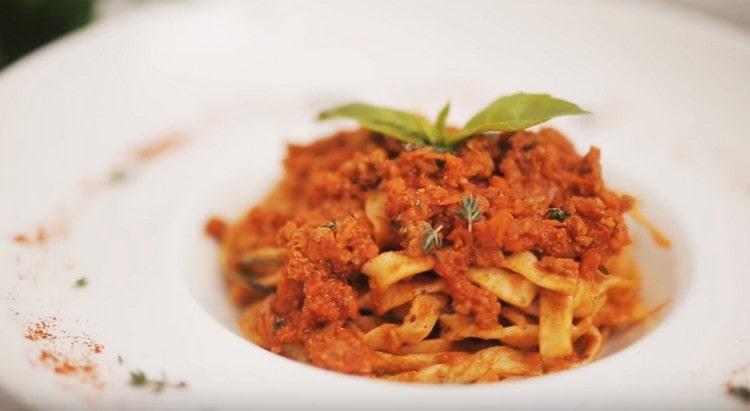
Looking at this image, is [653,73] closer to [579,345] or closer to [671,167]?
[671,167]

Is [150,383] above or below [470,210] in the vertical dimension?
below

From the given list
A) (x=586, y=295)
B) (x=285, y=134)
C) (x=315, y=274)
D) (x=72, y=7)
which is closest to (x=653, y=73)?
(x=586, y=295)

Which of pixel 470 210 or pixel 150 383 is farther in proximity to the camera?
pixel 470 210

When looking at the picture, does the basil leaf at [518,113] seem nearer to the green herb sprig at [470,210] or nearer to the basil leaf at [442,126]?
the basil leaf at [442,126]

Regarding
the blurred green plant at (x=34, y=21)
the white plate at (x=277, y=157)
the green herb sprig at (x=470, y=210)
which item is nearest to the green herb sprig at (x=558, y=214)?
the green herb sprig at (x=470, y=210)

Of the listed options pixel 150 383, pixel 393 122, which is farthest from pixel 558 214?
pixel 150 383

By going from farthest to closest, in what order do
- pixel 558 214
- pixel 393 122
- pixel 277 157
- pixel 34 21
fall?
pixel 34 21 → pixel 277 157 → pixel 393 122 → pixel 558 214

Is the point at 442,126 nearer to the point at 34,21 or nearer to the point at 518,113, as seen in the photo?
the point at 518,113
